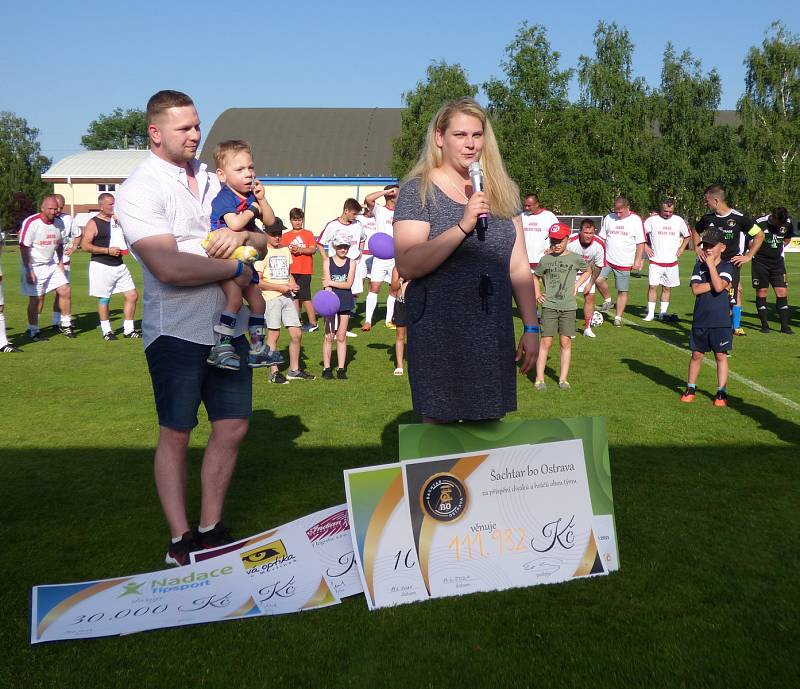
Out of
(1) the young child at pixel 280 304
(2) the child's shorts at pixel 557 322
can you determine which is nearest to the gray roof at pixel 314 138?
(1) the young child at pixel 280 304

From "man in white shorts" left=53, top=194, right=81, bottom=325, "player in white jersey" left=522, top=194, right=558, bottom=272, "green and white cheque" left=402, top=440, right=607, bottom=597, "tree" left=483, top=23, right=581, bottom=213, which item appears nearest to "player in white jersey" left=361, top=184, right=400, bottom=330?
"player in white jersey" left=522, top=194, right=558, bottom=272

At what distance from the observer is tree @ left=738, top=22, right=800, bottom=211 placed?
172 feet

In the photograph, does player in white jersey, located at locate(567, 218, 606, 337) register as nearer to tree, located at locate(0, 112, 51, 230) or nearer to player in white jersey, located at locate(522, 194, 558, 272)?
player in white jersey, located at locate(522, 194, 558, 272)

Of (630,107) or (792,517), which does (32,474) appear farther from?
(630,107)

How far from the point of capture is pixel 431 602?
3775 mm

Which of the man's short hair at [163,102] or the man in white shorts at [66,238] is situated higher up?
the man's short hair at [163,102]

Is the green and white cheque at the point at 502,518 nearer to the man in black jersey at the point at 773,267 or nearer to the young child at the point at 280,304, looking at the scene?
the young child at the point at 280,304

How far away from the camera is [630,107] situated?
5347 cm

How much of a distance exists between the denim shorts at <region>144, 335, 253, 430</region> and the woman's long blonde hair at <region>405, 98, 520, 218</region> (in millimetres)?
1267

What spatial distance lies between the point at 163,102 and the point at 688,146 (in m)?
55.1

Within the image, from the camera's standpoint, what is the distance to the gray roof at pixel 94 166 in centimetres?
7381

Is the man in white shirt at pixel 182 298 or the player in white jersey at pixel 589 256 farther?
the player in white jersey at pixel 589 256

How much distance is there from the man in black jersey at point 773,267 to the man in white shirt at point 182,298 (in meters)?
11.4

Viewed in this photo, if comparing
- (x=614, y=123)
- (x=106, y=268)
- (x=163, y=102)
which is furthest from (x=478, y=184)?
(x=614, y=123)
